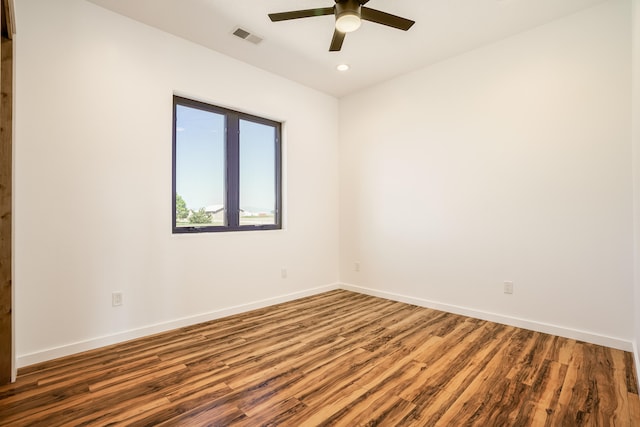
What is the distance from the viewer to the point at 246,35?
10.1ft

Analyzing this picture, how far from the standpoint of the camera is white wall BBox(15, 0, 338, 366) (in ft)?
7.61

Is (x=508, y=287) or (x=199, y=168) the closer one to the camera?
(x=508, y=287)

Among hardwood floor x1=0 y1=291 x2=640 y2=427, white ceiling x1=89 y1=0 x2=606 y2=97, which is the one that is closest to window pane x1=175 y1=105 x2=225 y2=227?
white ceiling x1=89 y1=0 x2=606 y2=97

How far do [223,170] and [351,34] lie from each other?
6.44 ft

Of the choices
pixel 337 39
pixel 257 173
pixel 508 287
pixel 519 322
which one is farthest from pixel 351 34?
pixel 519 322

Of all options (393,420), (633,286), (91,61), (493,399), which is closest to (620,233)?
(633,286)

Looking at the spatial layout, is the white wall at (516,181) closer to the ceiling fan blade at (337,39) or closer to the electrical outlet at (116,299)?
the ceiling fan blade at (337,39)

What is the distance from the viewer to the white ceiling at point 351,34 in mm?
2617

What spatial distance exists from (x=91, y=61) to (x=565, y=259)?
4.44 meters

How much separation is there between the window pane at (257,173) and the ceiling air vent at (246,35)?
2.99 ft

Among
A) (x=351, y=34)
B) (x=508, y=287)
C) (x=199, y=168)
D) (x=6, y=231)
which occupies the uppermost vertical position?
(x=351, y=34)

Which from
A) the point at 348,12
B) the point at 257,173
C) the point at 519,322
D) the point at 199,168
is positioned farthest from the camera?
the point at 257,173

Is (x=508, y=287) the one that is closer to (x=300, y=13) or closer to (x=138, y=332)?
(x=300, y=13)

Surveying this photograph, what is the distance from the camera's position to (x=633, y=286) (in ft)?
8.05
